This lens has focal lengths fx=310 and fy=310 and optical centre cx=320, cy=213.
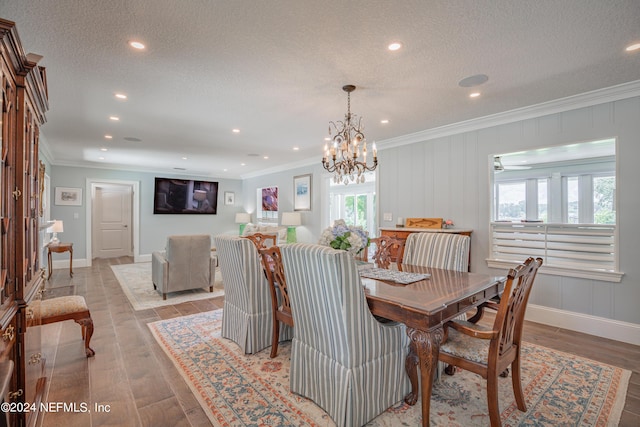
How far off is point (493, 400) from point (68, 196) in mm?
8615

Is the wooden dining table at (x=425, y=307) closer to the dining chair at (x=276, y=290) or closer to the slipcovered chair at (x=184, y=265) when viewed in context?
the dining chair at (x=276, y=290)

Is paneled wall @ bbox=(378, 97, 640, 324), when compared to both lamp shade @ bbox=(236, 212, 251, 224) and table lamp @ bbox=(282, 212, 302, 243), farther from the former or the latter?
lamp shade @ bbox=(236, 212, 251, 224)

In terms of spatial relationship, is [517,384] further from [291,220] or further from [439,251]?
[291,220]

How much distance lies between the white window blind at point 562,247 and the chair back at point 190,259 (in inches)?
155

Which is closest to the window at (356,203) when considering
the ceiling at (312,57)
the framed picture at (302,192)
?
the framed picture at (302,192)

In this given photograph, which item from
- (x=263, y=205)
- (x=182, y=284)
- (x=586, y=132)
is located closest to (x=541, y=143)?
(x=586, y=132)

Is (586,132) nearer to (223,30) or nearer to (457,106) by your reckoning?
(457,106)

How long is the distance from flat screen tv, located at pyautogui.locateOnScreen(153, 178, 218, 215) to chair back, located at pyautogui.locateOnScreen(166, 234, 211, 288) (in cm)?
430

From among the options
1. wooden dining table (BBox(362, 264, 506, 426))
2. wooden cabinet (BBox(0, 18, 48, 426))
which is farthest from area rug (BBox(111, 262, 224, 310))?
wooden dining table (BBox(362, 264, 506, 426))

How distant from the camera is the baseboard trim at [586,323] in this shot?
296 cm

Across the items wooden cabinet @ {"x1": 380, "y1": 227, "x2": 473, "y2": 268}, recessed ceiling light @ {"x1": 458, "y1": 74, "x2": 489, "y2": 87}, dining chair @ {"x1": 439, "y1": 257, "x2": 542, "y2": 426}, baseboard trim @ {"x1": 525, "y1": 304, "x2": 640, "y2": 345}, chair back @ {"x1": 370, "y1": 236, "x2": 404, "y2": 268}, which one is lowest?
baseboard trim @ {"x1": 525, "y1": 304, "x2": 640, "y2": 345}

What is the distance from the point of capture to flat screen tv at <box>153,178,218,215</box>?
820 cm

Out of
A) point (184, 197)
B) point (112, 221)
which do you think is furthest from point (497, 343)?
point (112, 221)

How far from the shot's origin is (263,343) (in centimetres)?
276
